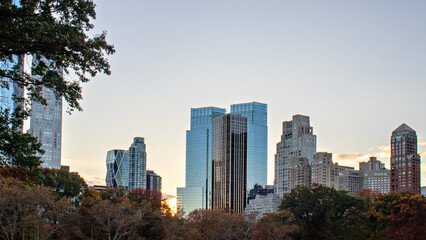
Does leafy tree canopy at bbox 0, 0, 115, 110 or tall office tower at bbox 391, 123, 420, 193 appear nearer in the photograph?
leafy tree canopy at bbox 0, 0, 115, 110

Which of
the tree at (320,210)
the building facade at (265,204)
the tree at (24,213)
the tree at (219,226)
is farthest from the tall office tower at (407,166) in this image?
the tree at (24,213)

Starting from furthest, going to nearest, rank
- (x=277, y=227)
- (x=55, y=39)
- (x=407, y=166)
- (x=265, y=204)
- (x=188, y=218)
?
(x=407, y=166), (x=265, y=204), (x=188, y=218), (x=277, y=227), (x=55, y=39)

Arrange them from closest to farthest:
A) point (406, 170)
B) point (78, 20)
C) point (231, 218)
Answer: point (78, 20), point (231, 218), point (406, 170)

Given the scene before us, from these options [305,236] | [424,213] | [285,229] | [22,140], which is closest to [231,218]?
[285,229]

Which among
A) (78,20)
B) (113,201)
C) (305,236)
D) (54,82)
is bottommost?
(305,236)

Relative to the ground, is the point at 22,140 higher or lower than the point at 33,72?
lower

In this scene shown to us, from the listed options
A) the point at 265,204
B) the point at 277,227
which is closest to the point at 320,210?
the point at 277,227

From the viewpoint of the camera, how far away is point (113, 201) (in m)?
65.3

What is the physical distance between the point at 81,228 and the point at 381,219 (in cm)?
3535

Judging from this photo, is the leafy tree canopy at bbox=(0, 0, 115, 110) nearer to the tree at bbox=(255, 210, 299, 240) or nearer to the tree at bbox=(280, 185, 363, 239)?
the tree at bbox=(255, 210, 299, 240)

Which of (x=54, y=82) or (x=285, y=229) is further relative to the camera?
(x=285, y=229)

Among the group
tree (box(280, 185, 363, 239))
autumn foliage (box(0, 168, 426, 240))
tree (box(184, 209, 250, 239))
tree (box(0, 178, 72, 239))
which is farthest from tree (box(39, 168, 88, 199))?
tree (box(280, 185, 363, 239))

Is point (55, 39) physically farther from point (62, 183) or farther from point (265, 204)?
point (265, 204)

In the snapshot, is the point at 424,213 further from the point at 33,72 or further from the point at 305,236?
the point at 33,72
